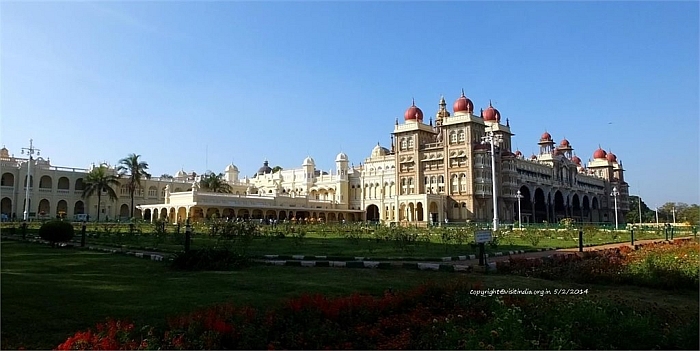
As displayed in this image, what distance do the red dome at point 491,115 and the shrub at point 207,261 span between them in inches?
2570

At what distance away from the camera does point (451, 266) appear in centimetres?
1389

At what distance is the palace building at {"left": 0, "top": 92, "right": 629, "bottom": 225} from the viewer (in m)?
62.8

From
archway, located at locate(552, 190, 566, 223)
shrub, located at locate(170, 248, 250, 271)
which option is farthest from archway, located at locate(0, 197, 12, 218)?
archway, located at locate(552, 190, 566, 223)

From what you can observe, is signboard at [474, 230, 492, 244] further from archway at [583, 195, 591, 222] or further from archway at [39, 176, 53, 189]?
archway at [583, 195, 591, 222]

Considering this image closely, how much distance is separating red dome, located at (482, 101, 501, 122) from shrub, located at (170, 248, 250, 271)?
214 feet

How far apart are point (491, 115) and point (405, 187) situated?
1669 cm

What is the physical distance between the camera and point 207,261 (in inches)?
510

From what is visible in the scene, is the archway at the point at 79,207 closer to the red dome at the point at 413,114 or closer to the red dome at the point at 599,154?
the red dome at the point at 413,114

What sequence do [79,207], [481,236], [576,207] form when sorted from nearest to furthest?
[481,236] → [79,207] → [576,207]

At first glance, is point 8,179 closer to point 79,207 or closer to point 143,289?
point 79,207

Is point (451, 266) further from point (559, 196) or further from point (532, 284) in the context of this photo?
point (559, 196)

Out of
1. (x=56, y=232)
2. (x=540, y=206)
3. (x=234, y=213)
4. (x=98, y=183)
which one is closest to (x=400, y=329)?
(x=56, y=232)

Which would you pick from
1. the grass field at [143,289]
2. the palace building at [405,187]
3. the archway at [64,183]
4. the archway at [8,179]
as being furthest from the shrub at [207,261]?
the archway at [64,183]

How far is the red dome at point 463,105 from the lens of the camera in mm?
67062
